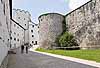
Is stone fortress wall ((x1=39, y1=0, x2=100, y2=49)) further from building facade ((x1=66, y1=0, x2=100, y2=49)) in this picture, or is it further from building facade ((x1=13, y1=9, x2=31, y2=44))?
building facade ((x1=13, y1=9, x2=31, y2=44))

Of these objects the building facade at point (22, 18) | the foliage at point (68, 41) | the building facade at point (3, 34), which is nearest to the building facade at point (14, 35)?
the foliage at point (68, 41)

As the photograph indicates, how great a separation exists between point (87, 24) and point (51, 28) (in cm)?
939

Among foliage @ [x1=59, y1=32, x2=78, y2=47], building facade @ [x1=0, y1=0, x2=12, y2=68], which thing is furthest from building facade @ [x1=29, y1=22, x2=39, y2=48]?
building facade @ [x1=0, y1=0, x2=12, y2=68]

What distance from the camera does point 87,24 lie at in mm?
28219

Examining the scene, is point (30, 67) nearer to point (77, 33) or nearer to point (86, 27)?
point (86, 27)

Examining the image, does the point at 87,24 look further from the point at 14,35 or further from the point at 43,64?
the point at 14,35

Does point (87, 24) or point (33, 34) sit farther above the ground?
point (33, 34)

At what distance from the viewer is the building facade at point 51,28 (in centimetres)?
3494

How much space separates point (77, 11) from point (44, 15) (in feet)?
27.5

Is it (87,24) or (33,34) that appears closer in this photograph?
(87,24)

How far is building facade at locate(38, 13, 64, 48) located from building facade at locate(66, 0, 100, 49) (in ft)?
11.5

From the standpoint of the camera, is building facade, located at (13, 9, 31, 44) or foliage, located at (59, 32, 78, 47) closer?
foliage, located at (59, 32, 78, 47)

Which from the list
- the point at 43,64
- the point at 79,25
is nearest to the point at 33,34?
the point at 79,25

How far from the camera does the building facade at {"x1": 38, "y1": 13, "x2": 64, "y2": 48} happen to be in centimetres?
→ 3494
